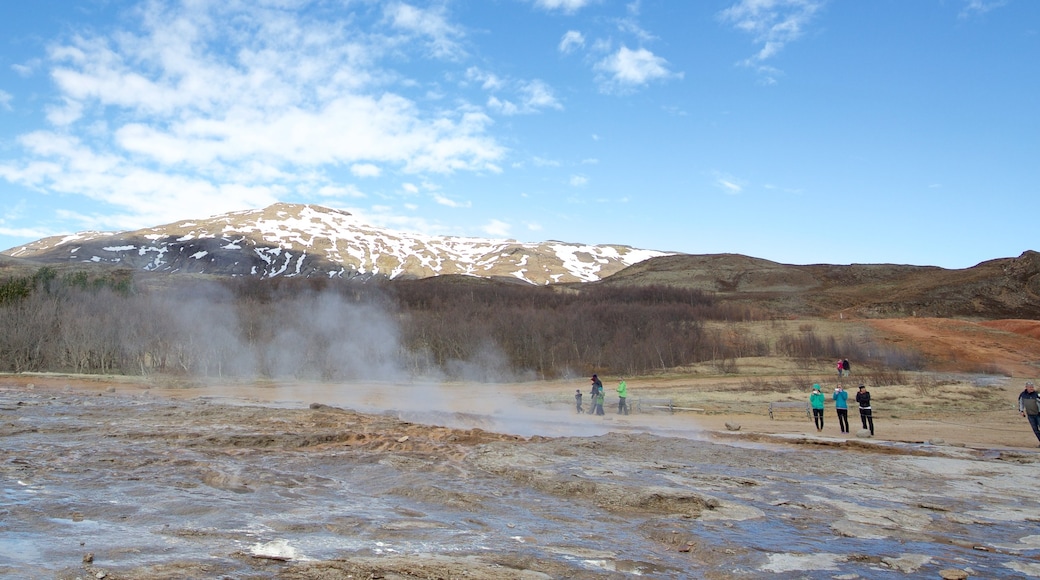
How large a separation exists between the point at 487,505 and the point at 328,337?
1837 inches

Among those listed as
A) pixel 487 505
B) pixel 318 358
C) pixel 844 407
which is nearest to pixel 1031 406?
pixel 844 407

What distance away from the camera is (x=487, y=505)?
1209 centimetres

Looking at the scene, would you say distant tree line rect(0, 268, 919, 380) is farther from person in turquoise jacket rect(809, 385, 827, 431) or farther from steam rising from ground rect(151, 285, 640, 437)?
person in turquoise jacket rect(809, 385, 827, 431)

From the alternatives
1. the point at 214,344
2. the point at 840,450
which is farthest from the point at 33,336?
the point at 840,450

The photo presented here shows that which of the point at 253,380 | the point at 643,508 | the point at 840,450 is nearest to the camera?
the point at 643,508

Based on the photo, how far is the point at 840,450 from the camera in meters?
20.5

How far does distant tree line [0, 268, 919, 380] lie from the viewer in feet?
177

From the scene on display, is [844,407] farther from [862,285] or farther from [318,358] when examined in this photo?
[862,285]

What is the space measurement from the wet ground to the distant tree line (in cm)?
3481

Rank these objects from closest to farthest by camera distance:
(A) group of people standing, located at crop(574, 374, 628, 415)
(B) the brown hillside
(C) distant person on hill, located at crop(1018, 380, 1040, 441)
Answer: (C) distant person on hill, located at crop(1018, 380, 1040, 441) → (A) group of people standing, located at crop(574, 374, 628, 415) → (B) the brown hillside

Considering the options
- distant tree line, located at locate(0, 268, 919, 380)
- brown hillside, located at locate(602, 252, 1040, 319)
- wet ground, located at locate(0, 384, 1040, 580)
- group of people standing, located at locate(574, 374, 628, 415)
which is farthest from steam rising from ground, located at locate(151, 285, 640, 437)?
brown hillside, located at locate(602, 252, 1040, 319)

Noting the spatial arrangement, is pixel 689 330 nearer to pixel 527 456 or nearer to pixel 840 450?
pixel 840 450

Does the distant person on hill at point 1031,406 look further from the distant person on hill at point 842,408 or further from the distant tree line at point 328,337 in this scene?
the distant tree line at point 328,337

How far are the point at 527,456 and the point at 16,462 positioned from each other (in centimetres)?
1051
